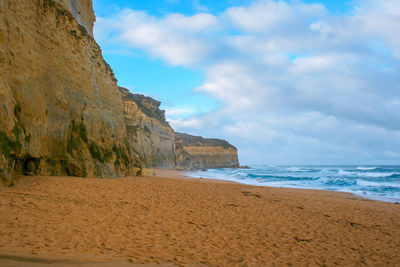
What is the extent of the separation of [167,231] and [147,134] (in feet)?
103

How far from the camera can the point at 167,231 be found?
5707 millimetres

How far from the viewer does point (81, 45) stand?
12.0 m

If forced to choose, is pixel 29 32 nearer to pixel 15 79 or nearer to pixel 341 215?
pixel 15 79

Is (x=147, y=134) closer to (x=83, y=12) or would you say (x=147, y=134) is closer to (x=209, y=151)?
(x=83, y=12)

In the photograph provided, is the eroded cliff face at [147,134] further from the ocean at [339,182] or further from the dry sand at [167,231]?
the dry sand at [167,231]

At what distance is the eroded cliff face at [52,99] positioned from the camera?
7621mm

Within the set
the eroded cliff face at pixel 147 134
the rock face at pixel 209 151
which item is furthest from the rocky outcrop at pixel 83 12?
the rock face at pixel 209 151

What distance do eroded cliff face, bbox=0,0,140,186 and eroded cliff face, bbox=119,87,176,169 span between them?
13263mm

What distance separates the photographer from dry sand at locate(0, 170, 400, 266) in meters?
4.17

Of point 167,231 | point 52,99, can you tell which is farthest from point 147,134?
point 167,231

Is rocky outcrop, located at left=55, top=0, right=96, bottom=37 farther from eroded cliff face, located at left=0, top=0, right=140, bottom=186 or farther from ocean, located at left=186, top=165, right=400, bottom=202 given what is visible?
ocean, located at left=186, top=165, right=400, bottom=202

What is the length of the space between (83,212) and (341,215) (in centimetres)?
851

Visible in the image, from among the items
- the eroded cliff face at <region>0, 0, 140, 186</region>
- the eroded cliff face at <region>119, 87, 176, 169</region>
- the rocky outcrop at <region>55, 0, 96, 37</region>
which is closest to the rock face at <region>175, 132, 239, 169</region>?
the eroded cliff face at <region>119, 87, 176, 169</region>

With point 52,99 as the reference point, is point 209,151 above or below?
above
